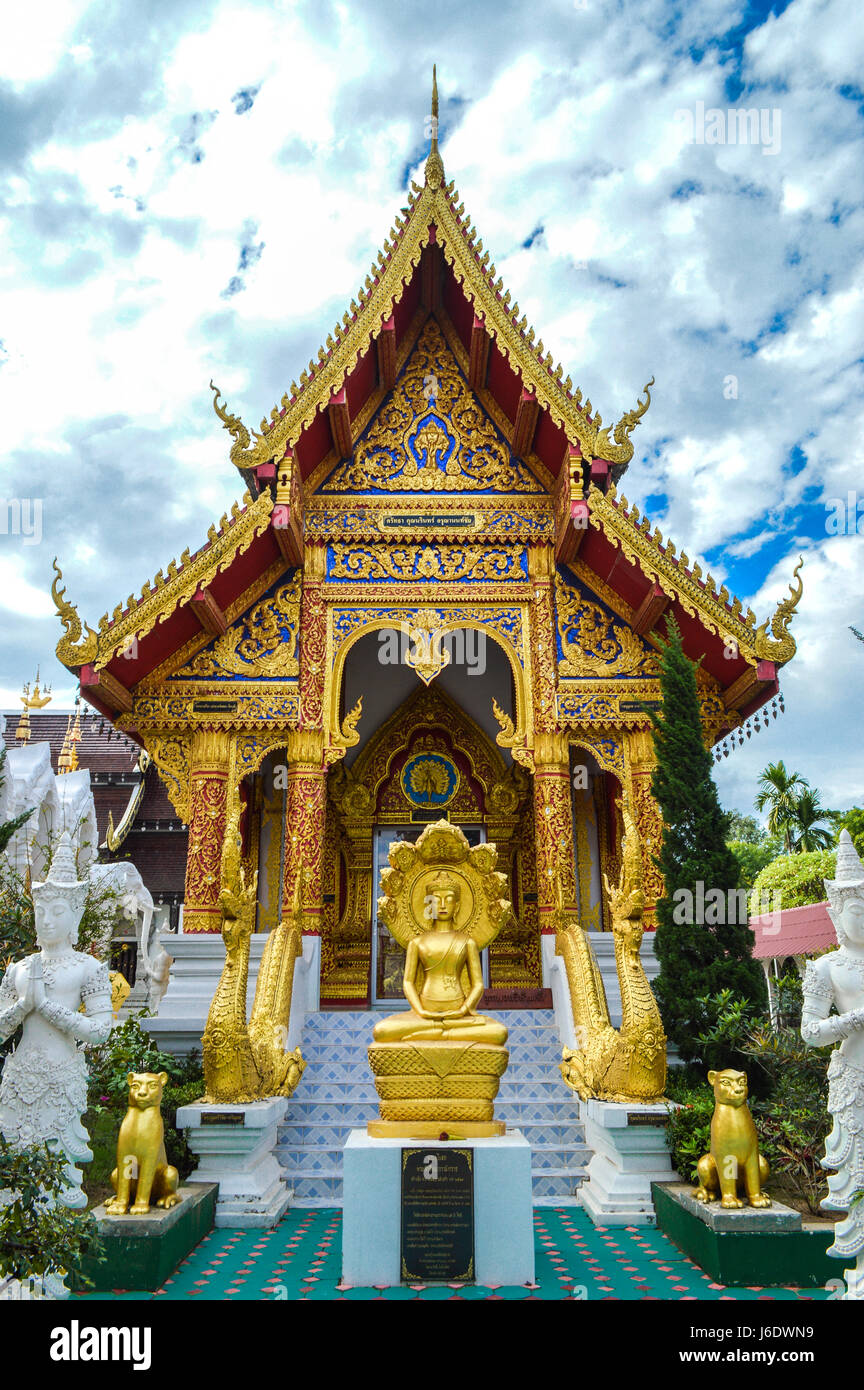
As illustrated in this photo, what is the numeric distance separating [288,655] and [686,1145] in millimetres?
5115

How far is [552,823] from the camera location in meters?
7.88

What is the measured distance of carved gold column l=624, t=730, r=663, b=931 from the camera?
757 centimetres

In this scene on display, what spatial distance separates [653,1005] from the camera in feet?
17.3

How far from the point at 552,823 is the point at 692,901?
1.94 m

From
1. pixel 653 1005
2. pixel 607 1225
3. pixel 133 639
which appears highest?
pixel 133 639

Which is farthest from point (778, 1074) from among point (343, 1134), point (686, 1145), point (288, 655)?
point (288, 655)

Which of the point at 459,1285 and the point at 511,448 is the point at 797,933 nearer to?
the point at 511,448

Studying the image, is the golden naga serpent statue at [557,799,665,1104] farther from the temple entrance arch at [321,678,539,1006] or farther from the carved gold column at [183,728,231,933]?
the temple entrance arch at [321,678,539,1006]

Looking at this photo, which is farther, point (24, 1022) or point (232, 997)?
point (232, 997)

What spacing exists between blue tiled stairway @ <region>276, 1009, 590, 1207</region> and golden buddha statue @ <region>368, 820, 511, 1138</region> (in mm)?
1763

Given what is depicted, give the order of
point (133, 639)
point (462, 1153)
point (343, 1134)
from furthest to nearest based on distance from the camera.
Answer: point (133, 639)
point (343, 1134)
point (462, 1153)

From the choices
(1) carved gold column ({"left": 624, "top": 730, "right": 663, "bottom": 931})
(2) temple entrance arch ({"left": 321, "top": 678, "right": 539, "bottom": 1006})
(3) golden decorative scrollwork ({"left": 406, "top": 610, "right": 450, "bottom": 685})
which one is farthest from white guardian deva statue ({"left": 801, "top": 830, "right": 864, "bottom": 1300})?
(2) temple entrance arch ({"left": 321, "top": 678, "right": 539, "bottom": 1006})

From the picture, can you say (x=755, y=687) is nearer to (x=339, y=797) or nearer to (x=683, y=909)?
(x=683, y=909)

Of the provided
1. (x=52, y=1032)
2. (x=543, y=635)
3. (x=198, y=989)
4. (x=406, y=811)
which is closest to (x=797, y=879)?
(x=406, y=811)
